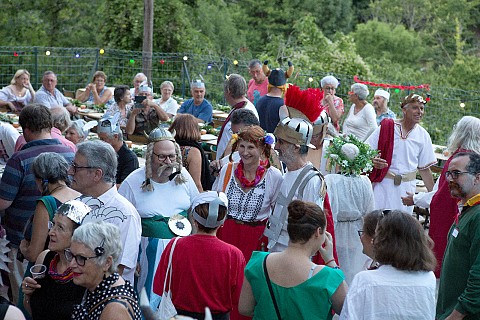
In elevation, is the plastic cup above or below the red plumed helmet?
below

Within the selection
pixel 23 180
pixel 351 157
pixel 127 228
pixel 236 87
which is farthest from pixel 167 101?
pixel 127 228

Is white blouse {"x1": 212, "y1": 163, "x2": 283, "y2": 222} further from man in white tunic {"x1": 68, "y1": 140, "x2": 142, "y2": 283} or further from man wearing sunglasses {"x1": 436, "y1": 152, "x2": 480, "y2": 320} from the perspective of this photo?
man wearing sunglasses {"x1": 436, "y1": 152, "x2": 480, "y2": 320}

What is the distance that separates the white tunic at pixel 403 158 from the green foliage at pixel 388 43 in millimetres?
23170

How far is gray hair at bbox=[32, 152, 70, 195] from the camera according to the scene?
483 cm

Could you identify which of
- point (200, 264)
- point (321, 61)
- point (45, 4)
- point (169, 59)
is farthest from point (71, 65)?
point (200, 264)

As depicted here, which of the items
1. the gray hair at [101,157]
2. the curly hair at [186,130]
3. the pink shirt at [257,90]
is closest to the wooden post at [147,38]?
the pink shirt at [257,90]

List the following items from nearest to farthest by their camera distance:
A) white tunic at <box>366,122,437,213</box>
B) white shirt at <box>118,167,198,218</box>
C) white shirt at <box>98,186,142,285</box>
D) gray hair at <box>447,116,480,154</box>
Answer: white shirt at <box>98,186,142,285</box>
white shirt at <box>118,167,198,218</box>
gray hair at <box>447,116,480,154</box>
white tunic at <box>366,122,437,213</box>

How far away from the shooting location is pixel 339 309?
3.81m

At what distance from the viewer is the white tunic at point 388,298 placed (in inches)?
143

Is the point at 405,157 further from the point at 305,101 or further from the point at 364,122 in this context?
the point at 364,122

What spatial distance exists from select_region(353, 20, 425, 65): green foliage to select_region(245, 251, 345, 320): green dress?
2691 cm

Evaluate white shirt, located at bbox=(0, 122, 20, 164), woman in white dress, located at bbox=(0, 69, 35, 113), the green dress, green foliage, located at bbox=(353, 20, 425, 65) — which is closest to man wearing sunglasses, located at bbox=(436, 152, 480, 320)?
the green dress

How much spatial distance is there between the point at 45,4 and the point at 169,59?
917cm

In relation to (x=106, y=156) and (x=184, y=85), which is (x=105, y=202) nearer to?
(x=106, y=156)
